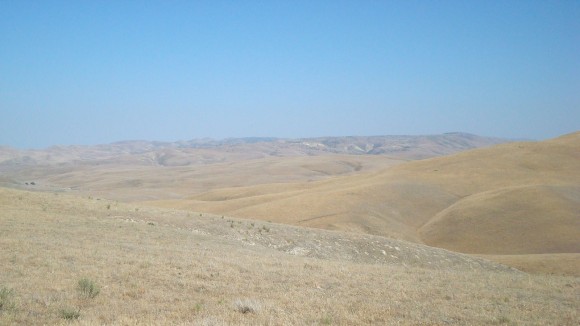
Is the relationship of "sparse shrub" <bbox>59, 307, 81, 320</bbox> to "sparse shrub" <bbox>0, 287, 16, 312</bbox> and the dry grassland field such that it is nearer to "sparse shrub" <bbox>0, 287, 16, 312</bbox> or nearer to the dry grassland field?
the dry grassland field

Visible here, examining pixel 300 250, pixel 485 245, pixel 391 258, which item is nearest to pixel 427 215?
pixel 485 245

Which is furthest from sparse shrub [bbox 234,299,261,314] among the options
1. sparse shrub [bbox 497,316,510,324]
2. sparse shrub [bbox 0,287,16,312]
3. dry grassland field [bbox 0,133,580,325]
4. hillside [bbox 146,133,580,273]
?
hillside [bbox 146,133,580,273]

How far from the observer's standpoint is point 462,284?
16406 millimetres

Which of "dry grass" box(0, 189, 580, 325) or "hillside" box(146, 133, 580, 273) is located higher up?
"dry grass" box(0, 189, 580, 325)

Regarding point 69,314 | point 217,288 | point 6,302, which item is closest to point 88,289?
point 6,302

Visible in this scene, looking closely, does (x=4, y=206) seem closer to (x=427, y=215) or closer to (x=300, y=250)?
(x=300, y=250)

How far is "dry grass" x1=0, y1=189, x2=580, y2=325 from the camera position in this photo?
1036cm


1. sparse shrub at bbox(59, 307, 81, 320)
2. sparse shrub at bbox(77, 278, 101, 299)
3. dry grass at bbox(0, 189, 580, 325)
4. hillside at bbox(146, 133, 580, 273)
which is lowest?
hillside at bbox(146, 133, 580, 273)

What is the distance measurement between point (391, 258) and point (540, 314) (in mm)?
18591

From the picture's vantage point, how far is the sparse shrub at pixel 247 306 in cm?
1057

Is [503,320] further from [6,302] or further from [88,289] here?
[6,302]

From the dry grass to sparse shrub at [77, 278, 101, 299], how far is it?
152 mm

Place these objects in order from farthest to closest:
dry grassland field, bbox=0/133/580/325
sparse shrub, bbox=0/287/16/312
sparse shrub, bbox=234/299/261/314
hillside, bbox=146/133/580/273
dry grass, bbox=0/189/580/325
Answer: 1. hillside, bbox=146/133/580/273
2. dry grassland field, bbox=0/133/580/325
3. sparse shrub, bbox=234/299/261/314
4. dry grass, bbox=0/189/580/325
5. sparse shrub, bbox=0/287/16/312

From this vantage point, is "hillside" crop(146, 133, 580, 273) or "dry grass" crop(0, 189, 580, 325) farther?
"hillside" crop(146, 133, 580, 273)
